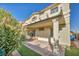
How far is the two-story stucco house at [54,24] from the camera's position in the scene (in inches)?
66.6

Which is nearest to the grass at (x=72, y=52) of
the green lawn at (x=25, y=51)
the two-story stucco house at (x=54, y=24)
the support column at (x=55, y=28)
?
the two-story stucco house at (x=54, y=24)

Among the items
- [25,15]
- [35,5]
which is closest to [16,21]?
[25,15]

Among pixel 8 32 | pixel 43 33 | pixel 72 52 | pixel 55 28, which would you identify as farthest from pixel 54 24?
pixel 8 32

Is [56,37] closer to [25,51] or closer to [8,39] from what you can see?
[25,51]

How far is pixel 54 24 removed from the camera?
1707mm

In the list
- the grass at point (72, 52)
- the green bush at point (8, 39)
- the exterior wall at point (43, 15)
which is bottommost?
the grass at point (72, 52)

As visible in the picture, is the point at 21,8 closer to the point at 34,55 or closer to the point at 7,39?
the point at 7,39

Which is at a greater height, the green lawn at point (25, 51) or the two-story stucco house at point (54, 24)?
the two-story stucco house at point (54, 24)

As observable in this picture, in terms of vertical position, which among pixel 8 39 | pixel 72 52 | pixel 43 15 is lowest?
pixel 72 52

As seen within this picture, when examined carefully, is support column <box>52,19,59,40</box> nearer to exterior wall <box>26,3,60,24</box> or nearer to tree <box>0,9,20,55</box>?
exterior wall <box>26,3,60,24</box>

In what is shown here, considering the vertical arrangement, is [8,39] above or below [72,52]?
above

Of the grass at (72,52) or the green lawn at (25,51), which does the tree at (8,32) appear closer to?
the green lawn at (25,51)

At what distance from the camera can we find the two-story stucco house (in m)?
1.69

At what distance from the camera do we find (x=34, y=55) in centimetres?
168
